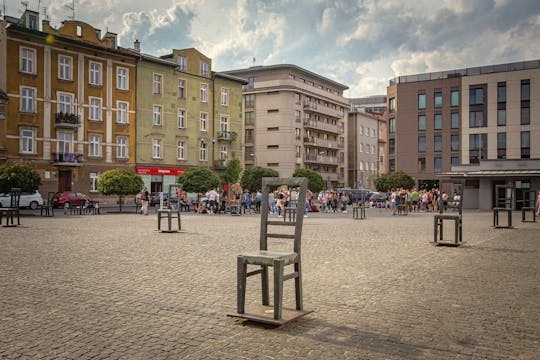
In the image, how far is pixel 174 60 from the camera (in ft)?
187

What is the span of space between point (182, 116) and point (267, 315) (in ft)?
174

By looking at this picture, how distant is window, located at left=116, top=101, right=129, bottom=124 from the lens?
50562 millimetres

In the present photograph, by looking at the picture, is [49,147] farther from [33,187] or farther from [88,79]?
[33,187]

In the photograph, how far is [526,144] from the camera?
64.6 meters

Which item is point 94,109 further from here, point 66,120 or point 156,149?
point 156,149

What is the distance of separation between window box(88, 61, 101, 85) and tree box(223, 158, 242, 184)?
57.3 feet

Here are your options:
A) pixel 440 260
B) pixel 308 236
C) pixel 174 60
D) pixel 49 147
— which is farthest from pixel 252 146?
pixel 440 260

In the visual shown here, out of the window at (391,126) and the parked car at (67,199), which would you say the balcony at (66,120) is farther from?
the window at (391,126)

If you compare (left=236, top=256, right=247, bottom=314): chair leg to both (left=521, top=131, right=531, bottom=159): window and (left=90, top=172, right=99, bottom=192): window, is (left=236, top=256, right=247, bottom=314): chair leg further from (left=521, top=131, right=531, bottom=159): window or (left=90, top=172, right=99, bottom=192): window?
(left=521, top=131, right=531, bottom=159): window

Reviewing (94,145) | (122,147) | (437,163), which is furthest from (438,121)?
(94,145)

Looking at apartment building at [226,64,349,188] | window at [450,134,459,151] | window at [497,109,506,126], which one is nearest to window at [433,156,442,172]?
window at [450,134,459,151]

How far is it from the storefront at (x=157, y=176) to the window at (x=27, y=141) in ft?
34.4

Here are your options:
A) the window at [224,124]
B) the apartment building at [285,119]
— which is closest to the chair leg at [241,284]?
the window at [224,124]

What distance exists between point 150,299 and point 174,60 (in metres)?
52.5
